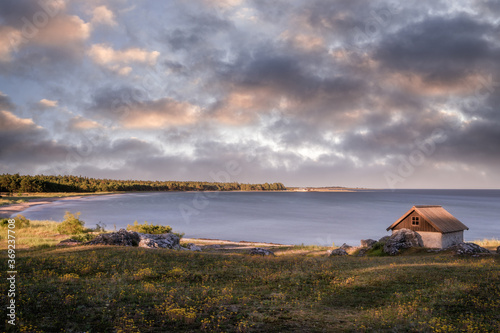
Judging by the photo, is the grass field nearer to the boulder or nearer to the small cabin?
the boulder

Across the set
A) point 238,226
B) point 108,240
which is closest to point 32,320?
point 108,240

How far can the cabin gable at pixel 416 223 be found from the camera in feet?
171

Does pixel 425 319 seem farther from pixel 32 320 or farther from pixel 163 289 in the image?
pixel 32 320

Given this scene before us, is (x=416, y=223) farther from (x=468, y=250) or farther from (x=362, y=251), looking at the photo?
(x=468, y=250)

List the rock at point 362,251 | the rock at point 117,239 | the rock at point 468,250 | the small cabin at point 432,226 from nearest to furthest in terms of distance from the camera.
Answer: the rock at point 468,250 < the rock at point 117,239 < the rock at point 362,251 < the small cabin at point 432,226

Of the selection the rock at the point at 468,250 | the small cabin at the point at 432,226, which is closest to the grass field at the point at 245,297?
the rock at the point at 468,250

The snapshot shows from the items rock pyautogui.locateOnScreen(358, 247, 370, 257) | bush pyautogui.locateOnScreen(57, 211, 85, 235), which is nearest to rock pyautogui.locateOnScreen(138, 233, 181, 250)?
bush pyautogui.locateOnScreen(57, 211, 85, 235)

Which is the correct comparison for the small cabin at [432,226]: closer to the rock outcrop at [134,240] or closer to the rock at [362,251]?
the rock at [362,251]

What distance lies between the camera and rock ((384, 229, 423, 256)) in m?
48.5

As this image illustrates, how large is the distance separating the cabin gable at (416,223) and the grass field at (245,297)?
2940 centimetres

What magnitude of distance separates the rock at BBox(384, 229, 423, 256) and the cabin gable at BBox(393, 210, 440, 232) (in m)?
1.73

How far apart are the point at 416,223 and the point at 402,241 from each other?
542 centimetres

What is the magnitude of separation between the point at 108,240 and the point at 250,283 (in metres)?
25.1

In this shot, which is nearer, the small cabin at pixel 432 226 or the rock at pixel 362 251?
the rock at pixel 362 251
